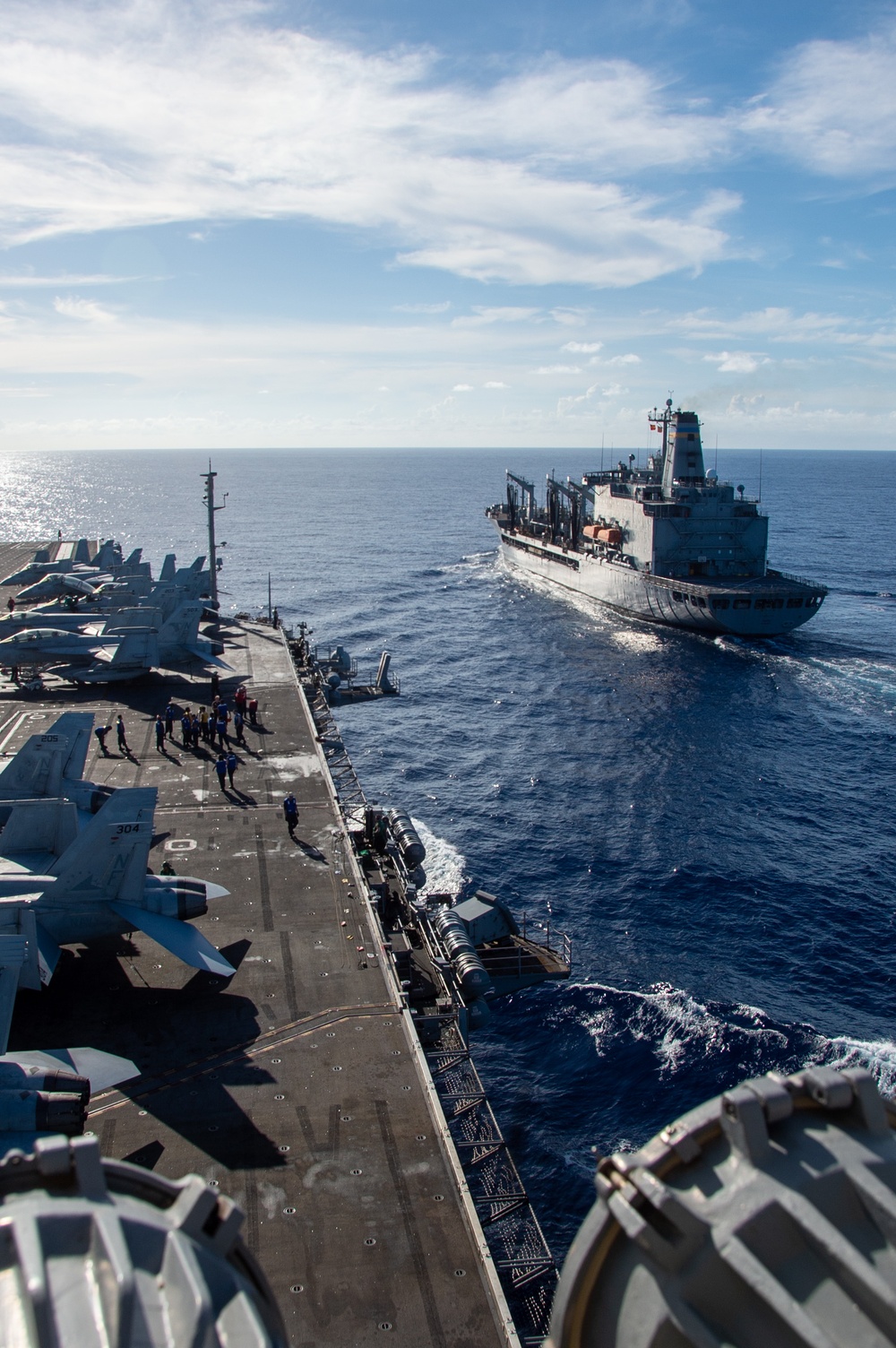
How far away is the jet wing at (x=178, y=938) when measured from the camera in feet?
69.7

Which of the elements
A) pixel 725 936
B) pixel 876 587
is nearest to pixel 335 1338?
pixel 725 936

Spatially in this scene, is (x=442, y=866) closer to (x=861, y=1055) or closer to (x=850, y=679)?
(x=861, y=1055)

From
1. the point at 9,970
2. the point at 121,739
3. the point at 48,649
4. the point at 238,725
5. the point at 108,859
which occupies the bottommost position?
the point at 121,739

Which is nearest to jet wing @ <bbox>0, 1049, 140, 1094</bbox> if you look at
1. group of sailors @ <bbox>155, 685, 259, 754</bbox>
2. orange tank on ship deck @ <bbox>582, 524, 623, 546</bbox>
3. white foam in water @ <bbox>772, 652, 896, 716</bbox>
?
group of sailors @ <bbox>155, 685, 259, 754</bbox>

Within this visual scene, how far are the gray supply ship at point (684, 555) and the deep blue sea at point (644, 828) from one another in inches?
99.7

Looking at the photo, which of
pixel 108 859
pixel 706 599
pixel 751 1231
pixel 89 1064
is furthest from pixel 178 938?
pixel 706 599

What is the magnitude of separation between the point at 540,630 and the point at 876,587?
4043 cm

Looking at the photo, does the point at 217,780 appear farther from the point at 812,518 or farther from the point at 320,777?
the point at 812,518

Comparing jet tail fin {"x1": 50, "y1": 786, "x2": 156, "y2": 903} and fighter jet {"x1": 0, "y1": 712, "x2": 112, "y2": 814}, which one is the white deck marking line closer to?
fighter jet {"x1": 0, "y1": 712, "x2": 112, "y2": 814}

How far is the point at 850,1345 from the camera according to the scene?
457 centimetres

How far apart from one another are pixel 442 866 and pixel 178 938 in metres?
17.0

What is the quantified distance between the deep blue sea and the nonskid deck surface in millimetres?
6861

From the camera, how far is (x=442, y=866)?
37.6 metres

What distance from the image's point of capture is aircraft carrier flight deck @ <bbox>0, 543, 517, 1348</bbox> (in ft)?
47.0
